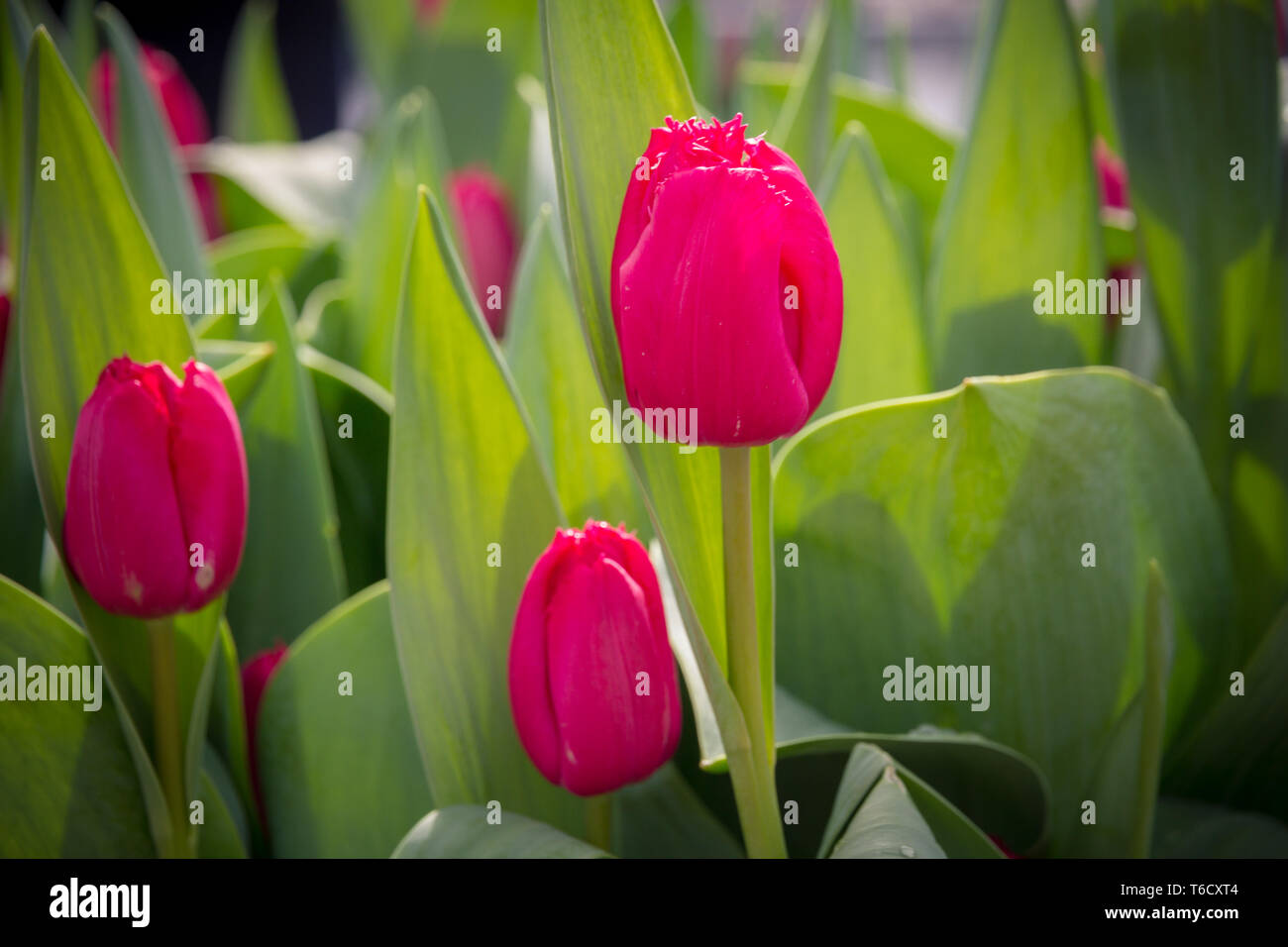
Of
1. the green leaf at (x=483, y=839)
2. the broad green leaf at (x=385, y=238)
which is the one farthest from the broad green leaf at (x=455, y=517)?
the broad green leaf at (x=385, y=238)

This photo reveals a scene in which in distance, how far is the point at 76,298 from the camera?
A: 27cm

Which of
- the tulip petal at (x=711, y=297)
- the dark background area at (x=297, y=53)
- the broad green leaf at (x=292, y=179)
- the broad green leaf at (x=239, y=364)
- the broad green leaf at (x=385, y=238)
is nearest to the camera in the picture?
the tulip petal at (x=711, y=297)

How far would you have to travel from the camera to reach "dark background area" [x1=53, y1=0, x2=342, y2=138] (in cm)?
107

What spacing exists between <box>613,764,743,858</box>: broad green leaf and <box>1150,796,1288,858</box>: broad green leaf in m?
0.11

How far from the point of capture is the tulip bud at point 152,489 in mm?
241

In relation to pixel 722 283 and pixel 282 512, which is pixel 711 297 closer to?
pixel 722 283

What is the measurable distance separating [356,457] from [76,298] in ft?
0.37

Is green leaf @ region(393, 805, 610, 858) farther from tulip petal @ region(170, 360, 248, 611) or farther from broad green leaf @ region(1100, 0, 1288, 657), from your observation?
broad green leaf @ region(1100, 0, 1288, 657)

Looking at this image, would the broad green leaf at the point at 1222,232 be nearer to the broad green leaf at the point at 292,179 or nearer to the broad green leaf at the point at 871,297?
the broad green leaf at the point at 871,297

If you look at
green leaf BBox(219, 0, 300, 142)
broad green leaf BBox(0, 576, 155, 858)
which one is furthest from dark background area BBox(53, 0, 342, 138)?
broad green leaf BBox(0, 576, 155, 858)

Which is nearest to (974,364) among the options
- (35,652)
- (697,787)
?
(697,787)

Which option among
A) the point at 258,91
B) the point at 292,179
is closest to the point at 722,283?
the point at 292,179

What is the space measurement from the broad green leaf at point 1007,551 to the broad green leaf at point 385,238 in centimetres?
17

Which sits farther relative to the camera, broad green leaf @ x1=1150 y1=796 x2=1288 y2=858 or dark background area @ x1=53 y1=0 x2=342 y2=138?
dark background area @ x1=53 y1=0 x2=342 y2=138
